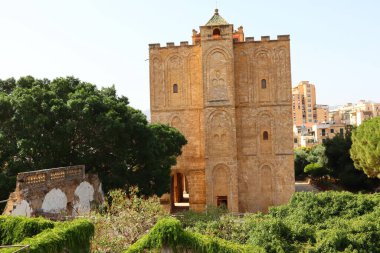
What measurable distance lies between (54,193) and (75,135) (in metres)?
5.32

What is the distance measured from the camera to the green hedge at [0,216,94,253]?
8898 millimetres

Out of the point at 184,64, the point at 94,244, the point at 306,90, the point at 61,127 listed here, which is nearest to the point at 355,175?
the point at 184,64

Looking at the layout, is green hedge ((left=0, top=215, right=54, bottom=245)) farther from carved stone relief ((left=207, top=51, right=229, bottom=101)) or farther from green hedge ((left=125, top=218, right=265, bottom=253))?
carved stone relief ((left=207, top=51, right=229, bottom=101))

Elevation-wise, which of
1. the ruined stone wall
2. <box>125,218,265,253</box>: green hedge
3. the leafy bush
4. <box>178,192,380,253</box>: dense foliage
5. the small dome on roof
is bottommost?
<box>178,192,380,253</box>: dense foliage

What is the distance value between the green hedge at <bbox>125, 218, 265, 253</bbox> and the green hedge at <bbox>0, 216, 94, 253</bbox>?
4.27 feet

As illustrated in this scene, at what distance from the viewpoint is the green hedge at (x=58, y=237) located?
8898 millimetres

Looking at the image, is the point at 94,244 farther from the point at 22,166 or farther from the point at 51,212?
the point at 22,166

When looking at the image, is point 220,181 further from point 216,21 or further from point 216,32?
point 216,21

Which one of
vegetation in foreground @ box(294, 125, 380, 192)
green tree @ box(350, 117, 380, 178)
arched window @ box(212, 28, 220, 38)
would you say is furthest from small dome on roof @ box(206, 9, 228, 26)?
vegetation in foreground @ box(294, 125, 380, 192)

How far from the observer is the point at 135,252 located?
32.7 ft

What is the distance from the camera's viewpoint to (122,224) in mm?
13516

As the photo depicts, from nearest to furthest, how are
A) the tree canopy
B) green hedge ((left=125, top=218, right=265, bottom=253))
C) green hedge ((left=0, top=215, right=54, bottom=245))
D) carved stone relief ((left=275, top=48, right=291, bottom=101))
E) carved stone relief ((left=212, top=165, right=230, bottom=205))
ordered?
green hedge ((left=125, top=218, right=265, bottom=253))
green hedge ((left=0, top=215, right=54, bottom=245))
the tree canopy
carved stone relief ((left=212, top=165, right=230, bottom=205))
carved stone relief ((left=275, top=48, right=291, bottom=101))

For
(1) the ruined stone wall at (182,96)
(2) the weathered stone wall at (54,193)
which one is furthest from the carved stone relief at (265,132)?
(2) the weathered stone wall at (54,193)

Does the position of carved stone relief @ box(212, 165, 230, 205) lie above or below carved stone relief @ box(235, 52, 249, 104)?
below
